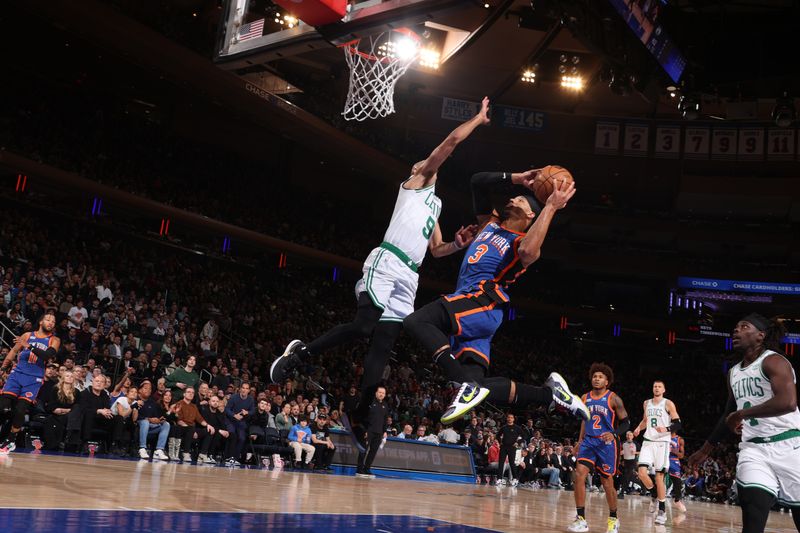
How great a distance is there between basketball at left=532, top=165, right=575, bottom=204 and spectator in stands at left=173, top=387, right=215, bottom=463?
9.06 metres

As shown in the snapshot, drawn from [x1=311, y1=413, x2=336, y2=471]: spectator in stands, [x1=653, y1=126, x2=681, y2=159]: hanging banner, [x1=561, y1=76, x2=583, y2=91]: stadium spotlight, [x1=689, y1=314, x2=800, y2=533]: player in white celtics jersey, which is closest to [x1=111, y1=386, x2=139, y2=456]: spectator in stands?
[x1=311, y1=413, x2=336, y2=471]: spectator in stands

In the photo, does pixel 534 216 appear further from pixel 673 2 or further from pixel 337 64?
pixel 337 64

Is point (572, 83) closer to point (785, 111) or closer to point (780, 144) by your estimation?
point (785, 111)

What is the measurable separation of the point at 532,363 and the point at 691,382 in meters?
9.38

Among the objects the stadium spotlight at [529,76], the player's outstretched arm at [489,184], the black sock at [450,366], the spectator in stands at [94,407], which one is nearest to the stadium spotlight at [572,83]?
the stadium spotlight at [529,76]

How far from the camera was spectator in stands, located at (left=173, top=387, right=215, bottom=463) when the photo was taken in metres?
12.7

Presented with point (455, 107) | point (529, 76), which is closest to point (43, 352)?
point (529, 76)

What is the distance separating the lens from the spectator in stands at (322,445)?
14.7 m

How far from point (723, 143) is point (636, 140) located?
11.0ft

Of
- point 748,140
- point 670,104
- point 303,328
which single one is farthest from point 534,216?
point 748,140

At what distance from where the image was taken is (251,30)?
28.4ft

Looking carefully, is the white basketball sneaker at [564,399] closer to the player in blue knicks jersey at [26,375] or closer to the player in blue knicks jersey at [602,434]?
the player in blue knicks jersey at [602,434]

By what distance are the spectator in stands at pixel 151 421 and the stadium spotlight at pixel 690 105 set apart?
14.7 m

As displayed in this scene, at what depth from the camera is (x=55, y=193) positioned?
22.1 metres
